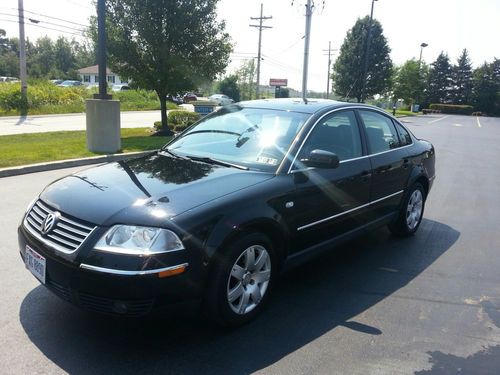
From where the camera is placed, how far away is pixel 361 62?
5338 centimetres

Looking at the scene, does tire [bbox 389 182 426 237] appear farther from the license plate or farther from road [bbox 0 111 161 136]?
road [bbox 0 111 161 136]

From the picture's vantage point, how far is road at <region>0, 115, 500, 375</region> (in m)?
2.96

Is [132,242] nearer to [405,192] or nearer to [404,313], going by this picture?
[404,313]

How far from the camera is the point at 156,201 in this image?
3.12 meters

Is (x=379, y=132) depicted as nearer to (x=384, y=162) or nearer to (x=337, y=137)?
(x=384, y=162)

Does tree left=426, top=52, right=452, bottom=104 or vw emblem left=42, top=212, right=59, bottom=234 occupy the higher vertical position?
tree left=426, top=52, right=452, bottom=104

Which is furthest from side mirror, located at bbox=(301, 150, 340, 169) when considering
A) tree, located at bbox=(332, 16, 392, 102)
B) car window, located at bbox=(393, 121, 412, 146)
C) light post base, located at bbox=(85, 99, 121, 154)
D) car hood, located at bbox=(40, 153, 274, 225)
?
tree, located at bbox=(332, 16, 392, 102)

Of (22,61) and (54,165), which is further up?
(22,61)

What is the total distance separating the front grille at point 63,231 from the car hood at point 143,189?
48 millimetres

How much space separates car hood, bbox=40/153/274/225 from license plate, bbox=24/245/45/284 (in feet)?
1.14

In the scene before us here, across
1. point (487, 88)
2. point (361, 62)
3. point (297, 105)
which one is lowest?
point (297, 105)

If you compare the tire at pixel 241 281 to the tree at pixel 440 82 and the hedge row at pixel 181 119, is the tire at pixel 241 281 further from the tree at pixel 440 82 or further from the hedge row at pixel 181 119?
the tree at pixel 440 82

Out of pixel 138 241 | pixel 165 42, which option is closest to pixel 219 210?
pixel 138 241

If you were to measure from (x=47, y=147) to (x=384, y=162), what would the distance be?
9094 mm
